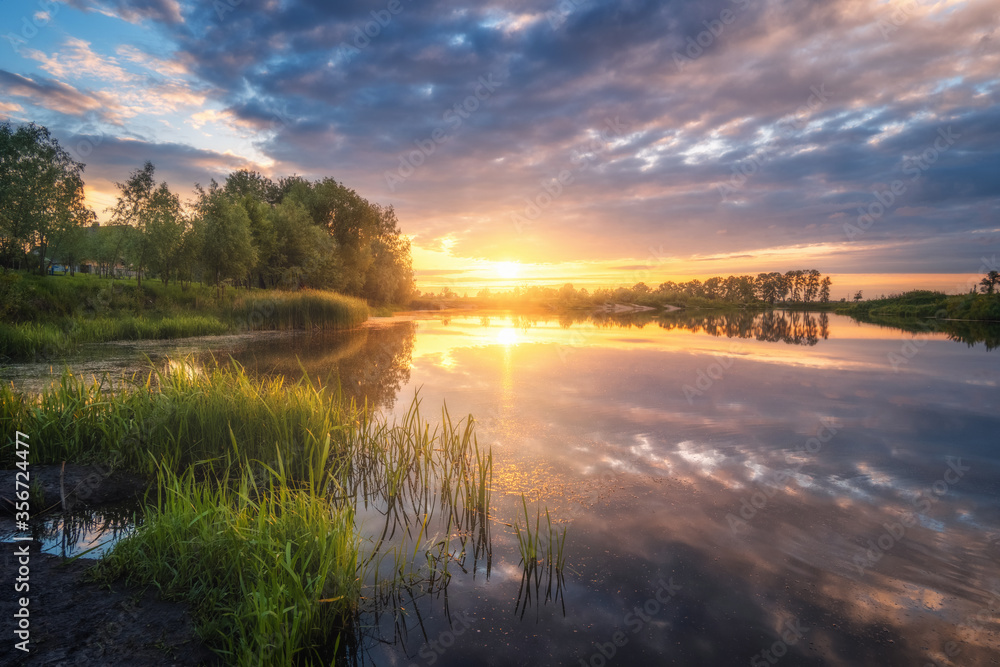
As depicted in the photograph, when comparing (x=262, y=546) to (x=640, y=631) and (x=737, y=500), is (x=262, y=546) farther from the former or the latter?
(x=737, y=500)

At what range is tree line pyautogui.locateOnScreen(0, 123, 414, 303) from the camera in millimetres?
29578

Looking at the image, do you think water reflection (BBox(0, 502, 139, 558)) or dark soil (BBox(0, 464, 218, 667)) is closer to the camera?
dark soil (BBox(0, 464, 218, 667))

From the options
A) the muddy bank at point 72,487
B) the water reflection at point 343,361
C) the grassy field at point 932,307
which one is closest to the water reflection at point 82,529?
the muddy bank at point 72,487

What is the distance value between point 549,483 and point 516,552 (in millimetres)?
1551

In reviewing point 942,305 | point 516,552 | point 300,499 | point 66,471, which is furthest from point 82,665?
point 942,305

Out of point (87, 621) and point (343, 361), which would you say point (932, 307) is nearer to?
point (343, 361)

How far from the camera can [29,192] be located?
29.3m

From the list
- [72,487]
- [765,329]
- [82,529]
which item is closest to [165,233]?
[72,487]

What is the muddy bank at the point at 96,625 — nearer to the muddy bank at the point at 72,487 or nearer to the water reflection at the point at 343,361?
the muddy bank at the point at 72,487

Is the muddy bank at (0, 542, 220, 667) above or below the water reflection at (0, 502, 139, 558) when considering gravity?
above

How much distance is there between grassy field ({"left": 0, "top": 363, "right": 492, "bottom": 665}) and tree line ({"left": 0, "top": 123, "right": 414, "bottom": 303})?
91.1 feet

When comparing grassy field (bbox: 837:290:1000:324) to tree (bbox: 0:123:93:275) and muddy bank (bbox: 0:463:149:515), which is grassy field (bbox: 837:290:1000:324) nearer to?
muddy bank (bbox: 0:463:149:515)

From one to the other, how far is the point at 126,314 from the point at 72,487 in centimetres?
2076

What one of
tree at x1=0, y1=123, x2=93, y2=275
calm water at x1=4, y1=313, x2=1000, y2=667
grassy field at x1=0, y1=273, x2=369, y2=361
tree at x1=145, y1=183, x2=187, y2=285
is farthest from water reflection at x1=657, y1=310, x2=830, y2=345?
tree at x1=0, y1=123, x2=93, y2=275
